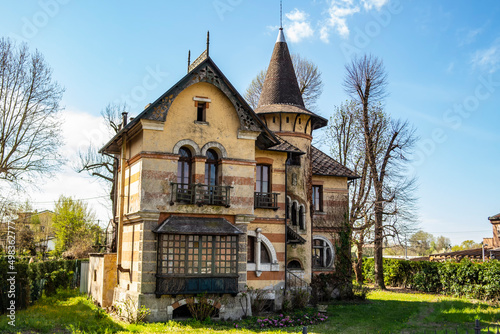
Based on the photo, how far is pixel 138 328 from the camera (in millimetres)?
16469

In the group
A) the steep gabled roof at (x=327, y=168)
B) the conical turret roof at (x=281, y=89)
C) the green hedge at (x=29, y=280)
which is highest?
the conical turret roof at (x=281, y=89)

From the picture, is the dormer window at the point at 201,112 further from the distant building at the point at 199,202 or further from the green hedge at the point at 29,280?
the green hedge at the point at 29,280

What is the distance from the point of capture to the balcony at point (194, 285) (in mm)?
18031

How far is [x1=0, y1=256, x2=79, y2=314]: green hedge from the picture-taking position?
1898 centimetres

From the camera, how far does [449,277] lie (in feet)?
100

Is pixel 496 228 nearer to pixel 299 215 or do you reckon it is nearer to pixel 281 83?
pixel 299 215

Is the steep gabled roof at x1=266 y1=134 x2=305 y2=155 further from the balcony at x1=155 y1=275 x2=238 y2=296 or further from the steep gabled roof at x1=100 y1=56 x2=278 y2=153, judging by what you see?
the balcony at x1=155 y1=275 x2=238 y2=296

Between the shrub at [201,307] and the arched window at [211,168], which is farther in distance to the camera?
the arched window at [211,168]

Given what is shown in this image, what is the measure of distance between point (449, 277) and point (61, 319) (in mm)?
24273

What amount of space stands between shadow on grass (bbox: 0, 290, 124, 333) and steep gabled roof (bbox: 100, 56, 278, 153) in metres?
7.76

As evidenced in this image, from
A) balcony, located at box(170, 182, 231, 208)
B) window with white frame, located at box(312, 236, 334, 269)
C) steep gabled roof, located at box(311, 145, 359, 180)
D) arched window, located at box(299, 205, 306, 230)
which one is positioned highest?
steep gabled roof, located at box(311, 145, 359, 180)

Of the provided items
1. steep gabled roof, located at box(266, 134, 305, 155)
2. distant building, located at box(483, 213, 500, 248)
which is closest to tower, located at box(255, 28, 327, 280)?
steep gabled roof, located at box(266, 134, 305, 155)

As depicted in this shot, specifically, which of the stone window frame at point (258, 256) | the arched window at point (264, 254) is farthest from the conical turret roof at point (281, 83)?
the arched window at point (264, 254)

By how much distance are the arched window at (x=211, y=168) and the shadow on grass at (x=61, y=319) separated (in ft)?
22.7
